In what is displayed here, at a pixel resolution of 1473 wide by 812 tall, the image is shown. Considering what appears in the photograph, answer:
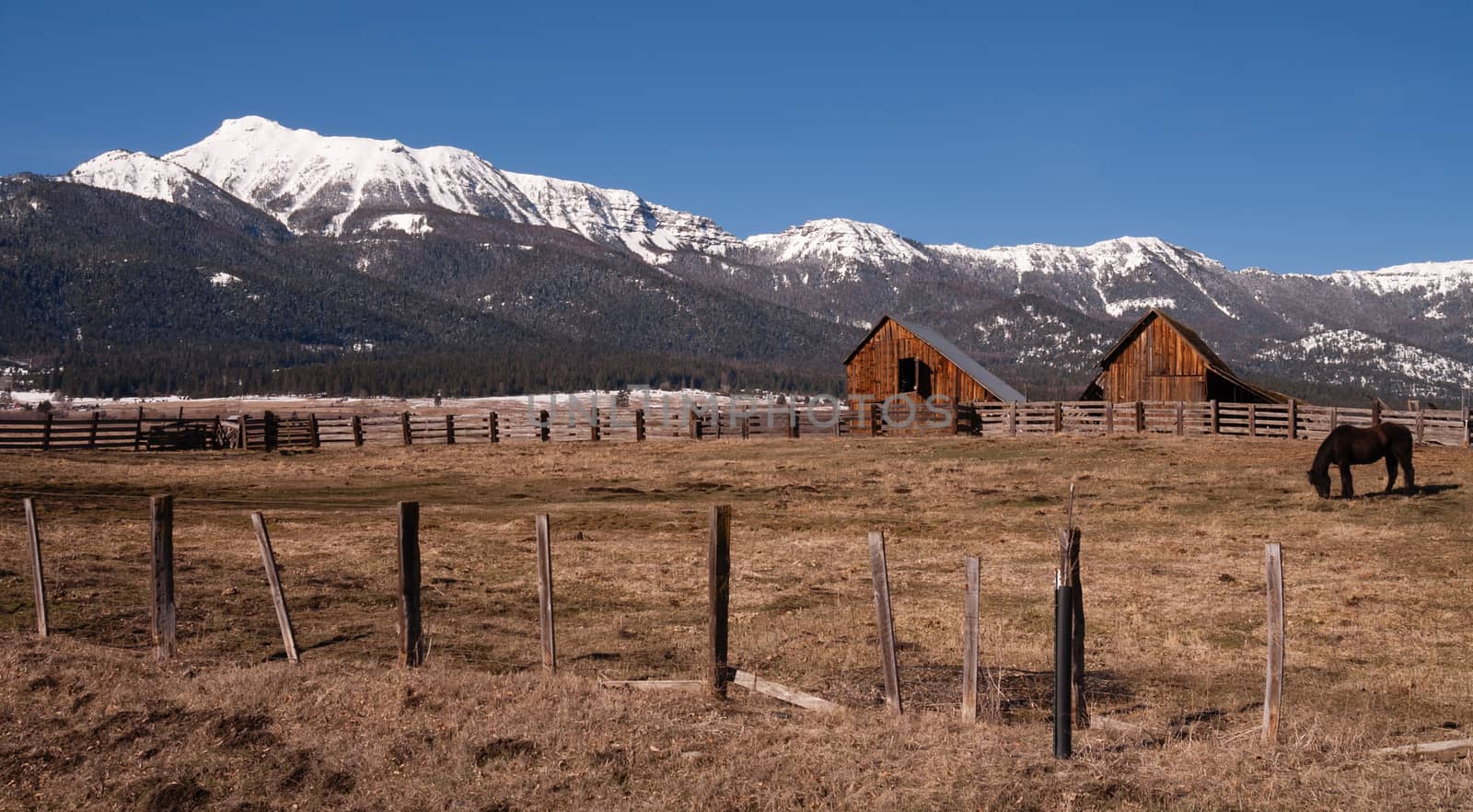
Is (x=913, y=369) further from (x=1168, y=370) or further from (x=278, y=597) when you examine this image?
(x=278, y=597)

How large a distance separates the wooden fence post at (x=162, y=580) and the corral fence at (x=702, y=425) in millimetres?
37606

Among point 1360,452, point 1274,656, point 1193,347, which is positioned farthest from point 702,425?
point 1274,656

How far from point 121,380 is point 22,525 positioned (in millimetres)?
191437

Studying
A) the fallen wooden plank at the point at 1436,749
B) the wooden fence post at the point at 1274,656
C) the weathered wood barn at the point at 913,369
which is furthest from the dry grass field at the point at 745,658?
the weathered wood barn at the point at 913,369

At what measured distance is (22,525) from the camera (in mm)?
21812

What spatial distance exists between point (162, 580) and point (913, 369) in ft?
164

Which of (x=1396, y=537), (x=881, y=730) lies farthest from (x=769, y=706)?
(x=1396, y=537)

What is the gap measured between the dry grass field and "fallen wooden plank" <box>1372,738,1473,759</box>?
167 millimetres

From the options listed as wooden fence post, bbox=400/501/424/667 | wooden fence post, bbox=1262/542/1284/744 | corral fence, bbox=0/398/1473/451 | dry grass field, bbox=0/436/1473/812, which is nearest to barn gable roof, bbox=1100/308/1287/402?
corral fence, bbox=0/398/1473/451

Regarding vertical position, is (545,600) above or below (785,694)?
above

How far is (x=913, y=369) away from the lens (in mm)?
59750

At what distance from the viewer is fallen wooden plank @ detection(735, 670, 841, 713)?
34.1ft

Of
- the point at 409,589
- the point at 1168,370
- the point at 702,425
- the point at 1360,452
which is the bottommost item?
the point at 409,589

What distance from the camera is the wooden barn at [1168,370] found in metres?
52.8
